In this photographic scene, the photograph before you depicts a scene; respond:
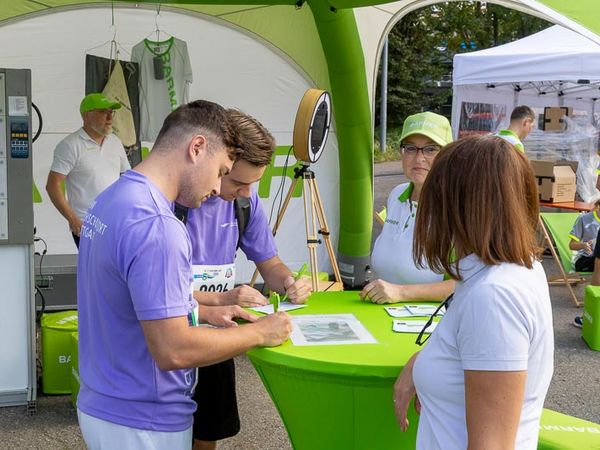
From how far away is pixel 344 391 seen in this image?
6.68ft

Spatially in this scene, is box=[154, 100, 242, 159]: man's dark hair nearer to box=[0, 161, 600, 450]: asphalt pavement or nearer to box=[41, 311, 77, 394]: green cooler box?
box=[0, 161, 600, 450]: asphalt pavement

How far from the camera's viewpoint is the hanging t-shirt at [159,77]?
6395 millimetres

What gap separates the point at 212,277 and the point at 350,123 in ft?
14.4

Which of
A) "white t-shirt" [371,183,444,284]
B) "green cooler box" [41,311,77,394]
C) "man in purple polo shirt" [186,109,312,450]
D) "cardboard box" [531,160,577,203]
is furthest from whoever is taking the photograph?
"cardboard box" [531,160,577,203]

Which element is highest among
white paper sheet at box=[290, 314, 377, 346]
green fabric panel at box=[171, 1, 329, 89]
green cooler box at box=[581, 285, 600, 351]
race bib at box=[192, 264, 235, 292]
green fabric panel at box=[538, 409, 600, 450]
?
green fabric panel at box=[171, 1, 329, 89]

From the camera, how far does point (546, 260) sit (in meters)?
8.64

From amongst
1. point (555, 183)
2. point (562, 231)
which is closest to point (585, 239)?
point (562, 231)

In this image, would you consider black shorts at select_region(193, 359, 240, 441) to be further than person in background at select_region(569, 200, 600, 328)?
No

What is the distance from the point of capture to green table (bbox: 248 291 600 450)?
1.98m

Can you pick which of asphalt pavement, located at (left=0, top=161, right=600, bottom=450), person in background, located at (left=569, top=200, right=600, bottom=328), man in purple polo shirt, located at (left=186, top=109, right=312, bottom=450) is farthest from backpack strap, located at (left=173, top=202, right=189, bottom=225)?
person in background, located at (left=569, top=200, right=600, bottom=328)

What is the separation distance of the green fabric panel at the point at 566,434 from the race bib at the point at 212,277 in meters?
1.20

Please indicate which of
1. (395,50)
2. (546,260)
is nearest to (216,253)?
(546,260)

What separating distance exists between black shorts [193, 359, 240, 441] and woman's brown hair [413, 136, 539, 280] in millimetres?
1187

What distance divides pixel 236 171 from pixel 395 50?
92.2 feet
